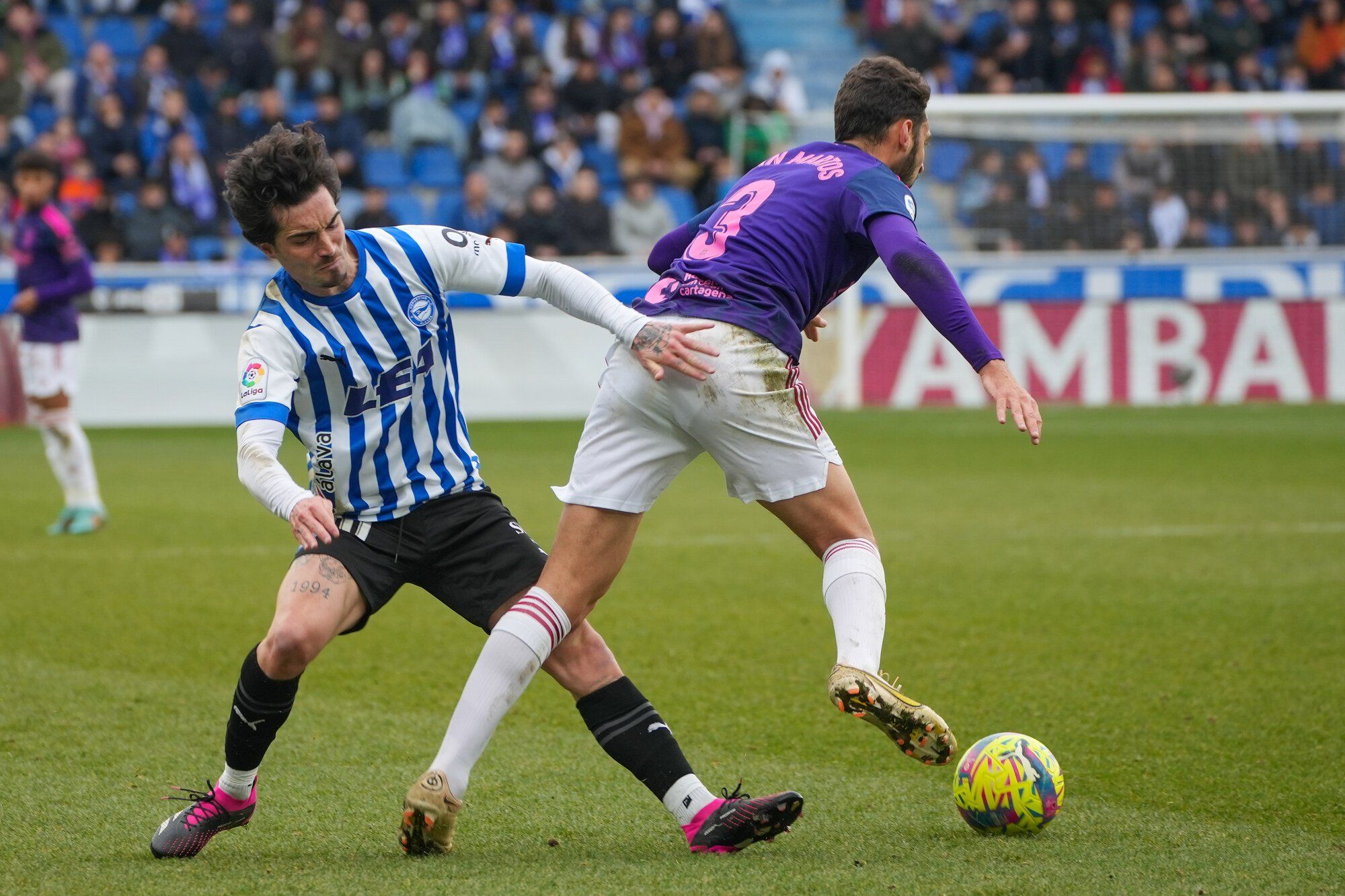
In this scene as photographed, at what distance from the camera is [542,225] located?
1678cm

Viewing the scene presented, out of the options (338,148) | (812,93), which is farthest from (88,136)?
(812,93)

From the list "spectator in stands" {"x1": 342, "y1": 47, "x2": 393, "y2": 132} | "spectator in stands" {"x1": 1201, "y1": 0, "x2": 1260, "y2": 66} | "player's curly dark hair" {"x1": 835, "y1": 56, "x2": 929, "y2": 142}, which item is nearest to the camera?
"player's curly dark hair" {"x1": 835, "y1": 56, "x2": 929, "y2": 142}

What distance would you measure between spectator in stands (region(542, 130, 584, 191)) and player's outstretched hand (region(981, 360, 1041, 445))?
580 inches

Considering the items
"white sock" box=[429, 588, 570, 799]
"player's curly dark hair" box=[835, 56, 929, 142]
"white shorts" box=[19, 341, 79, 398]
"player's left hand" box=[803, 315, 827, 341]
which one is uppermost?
"player's curly dark hair" box=[835, 56, 929, 142]

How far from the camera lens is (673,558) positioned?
8.08m

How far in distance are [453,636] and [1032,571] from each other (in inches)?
115

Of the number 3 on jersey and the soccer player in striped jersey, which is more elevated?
the number 3 on jersey

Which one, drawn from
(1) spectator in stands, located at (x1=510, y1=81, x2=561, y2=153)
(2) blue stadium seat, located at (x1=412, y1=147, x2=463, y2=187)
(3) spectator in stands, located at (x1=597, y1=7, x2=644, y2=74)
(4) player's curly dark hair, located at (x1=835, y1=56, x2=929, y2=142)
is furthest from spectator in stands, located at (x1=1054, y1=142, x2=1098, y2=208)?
(4) player's curly dark hair, located at (x1=835, y1=56, x2=929, y2=142)

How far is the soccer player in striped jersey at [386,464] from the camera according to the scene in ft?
11.2

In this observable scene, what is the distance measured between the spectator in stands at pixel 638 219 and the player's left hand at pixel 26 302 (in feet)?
29.1

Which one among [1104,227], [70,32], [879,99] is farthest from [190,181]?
[879,99]

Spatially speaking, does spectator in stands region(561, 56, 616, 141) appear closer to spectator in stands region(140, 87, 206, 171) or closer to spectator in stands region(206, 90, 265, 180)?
spectator in stands region(206, 90, 265, 180)

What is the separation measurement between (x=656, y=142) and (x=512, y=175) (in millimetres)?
2047

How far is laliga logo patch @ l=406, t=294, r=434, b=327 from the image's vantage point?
362 centimetres
